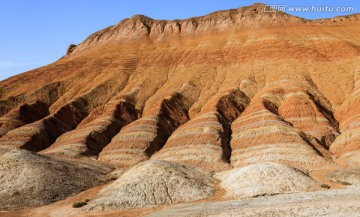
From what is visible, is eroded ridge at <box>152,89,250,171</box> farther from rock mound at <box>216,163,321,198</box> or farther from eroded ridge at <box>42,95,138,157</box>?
eroded ridge at <box>42,95,138,157</box>


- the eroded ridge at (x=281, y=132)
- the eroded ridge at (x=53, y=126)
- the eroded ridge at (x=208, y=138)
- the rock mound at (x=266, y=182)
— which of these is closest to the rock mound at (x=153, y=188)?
the rock mound at (x=266, y=182)

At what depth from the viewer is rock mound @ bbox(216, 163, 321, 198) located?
1672 inches

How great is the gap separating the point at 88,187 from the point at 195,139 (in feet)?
92.7

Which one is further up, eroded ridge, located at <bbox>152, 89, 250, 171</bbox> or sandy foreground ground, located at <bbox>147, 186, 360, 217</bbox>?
eroded ridge, located at <bbox>152, 89, 250, 171</bbox>

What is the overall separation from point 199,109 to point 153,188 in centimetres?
4834

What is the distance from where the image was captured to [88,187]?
49375mm

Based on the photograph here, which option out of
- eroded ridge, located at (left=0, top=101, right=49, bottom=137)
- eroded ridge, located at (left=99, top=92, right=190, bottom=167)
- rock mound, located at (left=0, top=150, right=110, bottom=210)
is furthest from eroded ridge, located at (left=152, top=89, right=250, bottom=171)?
eroded ridge, located at (left=0, top=101, right=49, bottom=137)

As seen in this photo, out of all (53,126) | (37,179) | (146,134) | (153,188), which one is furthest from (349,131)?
(53,126)

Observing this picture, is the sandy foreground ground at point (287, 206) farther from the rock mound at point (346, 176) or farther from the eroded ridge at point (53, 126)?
the eroded ridge at point (53, 126)

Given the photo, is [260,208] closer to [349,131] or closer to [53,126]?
[349,131]

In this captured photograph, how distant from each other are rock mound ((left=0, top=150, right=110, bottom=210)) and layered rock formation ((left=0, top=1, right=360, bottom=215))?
1.01 feet

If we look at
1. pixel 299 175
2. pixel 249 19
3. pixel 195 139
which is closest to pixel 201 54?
pixel 249 19

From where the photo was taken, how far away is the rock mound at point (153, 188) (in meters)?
40.9

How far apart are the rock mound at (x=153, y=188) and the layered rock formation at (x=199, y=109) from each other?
7.9 inches
